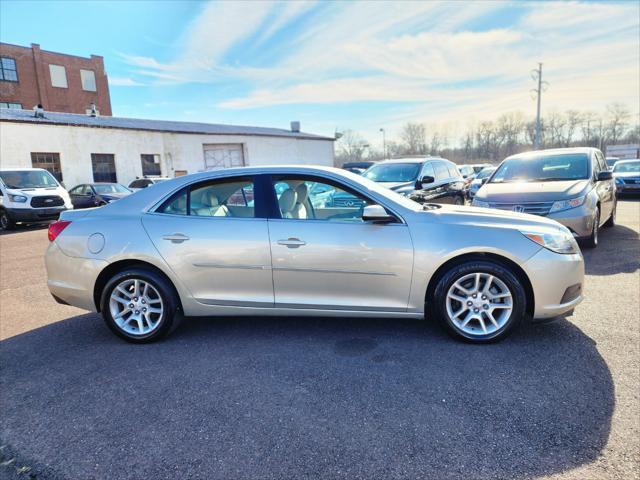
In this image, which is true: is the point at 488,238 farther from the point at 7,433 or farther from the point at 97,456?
the point at 7,433

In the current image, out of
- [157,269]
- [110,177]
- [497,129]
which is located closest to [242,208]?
[157,269]

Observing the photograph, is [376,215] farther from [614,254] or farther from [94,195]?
[94,195]

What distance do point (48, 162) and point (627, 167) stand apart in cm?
2732

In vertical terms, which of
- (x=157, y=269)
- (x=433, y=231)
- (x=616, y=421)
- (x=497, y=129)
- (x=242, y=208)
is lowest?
(x=616, y=421)

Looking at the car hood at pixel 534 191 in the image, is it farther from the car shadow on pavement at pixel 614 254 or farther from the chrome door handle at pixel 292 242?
the chrome door handle at pixel 292 242

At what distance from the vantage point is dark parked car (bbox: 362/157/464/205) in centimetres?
890

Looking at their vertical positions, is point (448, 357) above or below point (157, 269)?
Result: below

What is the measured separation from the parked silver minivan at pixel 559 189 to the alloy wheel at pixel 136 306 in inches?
218

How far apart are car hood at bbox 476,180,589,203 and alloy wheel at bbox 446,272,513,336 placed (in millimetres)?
3833

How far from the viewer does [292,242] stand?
3611mm

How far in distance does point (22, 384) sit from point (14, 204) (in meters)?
12.2

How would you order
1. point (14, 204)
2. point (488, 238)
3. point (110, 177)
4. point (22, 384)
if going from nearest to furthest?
point (22, 384)
point (488, 238)
point (14, 204)
point (110, 177)

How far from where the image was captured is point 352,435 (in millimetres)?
2424

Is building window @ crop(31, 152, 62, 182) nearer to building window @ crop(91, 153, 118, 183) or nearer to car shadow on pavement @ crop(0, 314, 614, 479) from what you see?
building window @ crop(91, 153, 118, 183)
